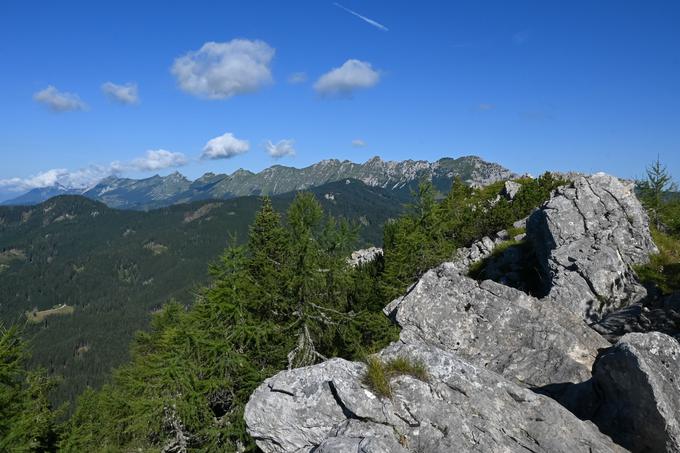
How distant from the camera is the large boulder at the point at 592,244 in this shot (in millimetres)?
19844

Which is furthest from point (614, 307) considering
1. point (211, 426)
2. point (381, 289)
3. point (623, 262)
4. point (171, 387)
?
point (171, 387)

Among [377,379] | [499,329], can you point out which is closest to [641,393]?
[377,379]

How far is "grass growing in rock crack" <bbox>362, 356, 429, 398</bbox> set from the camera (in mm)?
9508

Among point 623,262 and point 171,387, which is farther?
point 623,262

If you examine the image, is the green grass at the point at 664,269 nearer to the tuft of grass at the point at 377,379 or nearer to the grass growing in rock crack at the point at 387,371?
the grass growing in rock crack at the point at 387,371

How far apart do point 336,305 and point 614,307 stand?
14.5 metres

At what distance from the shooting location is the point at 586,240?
76.1ft

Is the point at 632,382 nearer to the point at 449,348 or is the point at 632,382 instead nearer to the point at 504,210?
the point at 449,348

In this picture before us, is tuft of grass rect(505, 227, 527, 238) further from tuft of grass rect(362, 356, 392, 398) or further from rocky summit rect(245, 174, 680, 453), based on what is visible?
tuft of grass rect(362, 356, 392, 398)

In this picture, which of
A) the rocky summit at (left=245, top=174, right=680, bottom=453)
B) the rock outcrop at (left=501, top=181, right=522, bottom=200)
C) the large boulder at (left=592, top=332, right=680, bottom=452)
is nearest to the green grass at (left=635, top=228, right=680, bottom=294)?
the rocky summit at (left=245, top=174, right=680, bottom=453)

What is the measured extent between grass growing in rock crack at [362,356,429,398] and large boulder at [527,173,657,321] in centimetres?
1331

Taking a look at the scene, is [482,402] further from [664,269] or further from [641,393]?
[664,269]

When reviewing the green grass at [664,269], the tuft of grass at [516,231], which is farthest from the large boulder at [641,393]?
the tuft of grass at [516,231]

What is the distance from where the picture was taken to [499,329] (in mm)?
16000
